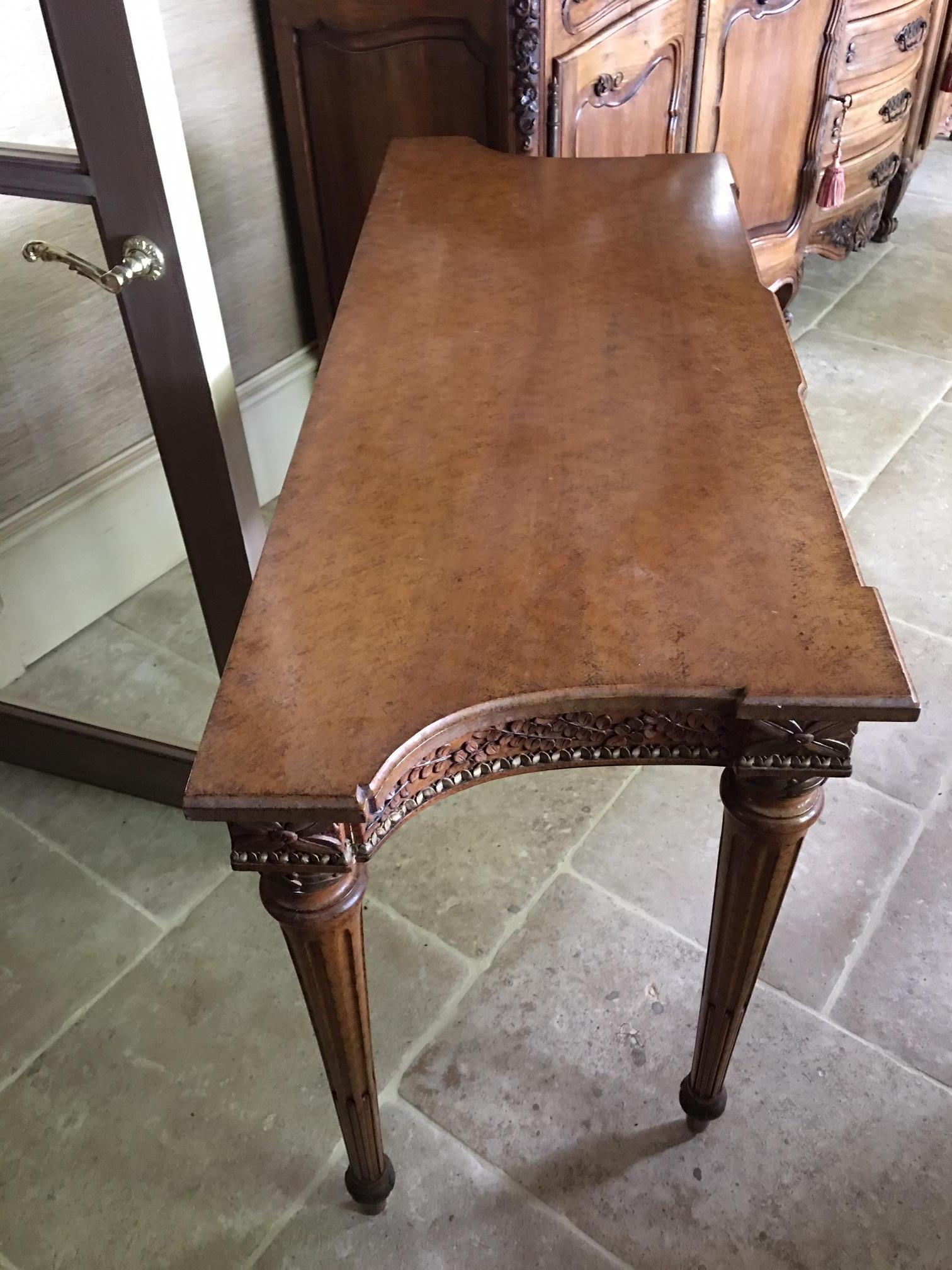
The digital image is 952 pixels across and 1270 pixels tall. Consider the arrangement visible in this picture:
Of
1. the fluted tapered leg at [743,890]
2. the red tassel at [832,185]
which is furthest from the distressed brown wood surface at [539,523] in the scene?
the red tassel at [832,185]

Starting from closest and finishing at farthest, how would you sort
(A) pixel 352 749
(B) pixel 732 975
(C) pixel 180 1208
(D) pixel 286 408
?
(A) pixel 352 749, (B) pixel 732 975, (C) pixel 180 1208, (D) pixel 286 408

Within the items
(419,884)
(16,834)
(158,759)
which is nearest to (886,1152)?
(419,884)

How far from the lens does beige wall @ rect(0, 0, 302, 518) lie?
5.08ft

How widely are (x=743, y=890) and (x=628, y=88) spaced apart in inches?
54.2

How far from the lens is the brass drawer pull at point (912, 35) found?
7.62ft

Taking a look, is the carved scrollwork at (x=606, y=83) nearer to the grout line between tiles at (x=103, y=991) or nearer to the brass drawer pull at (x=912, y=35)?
the brass drawer pull at (x=912, y=35)

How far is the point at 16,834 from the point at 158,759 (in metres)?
0.27

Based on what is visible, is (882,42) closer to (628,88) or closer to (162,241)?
(628,88)

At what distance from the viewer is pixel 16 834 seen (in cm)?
154

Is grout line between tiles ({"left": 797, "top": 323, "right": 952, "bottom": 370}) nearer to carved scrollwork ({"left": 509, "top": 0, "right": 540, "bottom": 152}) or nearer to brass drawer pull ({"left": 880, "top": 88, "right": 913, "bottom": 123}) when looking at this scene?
brass drawer pull ({"left": 880, "top": 88, "right": 913, "bottom": 123})

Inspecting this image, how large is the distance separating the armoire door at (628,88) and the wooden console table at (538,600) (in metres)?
0.57

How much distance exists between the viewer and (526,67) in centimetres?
150

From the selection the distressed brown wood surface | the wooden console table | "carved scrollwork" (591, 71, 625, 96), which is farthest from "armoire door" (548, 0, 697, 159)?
the wooden console table

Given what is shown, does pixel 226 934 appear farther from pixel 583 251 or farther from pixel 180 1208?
pixel 583 251
